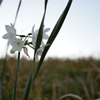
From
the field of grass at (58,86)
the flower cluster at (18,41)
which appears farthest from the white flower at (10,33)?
the field of grass at (58,86)

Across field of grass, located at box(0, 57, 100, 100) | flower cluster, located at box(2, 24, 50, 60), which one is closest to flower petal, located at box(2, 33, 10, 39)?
flower cluster, located at box(2, 24, 50, 60)

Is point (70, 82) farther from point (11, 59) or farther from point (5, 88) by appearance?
point (11, 59)

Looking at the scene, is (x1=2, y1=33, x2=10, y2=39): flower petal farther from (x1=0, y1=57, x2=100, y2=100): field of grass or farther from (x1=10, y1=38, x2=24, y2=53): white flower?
(x1=0, y1=57, x2=100, y2=100): field of grass

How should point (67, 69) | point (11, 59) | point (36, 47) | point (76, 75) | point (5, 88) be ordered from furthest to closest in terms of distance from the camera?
point (11, 59) < point (67, 69) < point (76, 75) < point (5, 88) < point (36, 47)

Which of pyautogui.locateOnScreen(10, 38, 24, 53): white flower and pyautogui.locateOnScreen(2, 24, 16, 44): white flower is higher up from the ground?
pyautogui.locateOnScreen(2, 24, 16, 44): white flower

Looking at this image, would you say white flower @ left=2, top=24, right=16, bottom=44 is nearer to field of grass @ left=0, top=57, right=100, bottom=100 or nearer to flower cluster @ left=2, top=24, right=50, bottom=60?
flower cluster @ left=2, top=24, right=50, bottom=60

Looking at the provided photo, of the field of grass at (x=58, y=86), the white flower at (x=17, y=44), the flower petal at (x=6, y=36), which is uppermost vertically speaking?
the flower petal at (x=6, y=36)

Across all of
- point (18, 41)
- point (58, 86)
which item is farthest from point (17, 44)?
point (58, 86)

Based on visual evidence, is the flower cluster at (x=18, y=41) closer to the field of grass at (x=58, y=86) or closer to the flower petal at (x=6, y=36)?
the flower petal at (x=6, y=36)

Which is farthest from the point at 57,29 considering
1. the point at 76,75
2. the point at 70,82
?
the point at 76,75

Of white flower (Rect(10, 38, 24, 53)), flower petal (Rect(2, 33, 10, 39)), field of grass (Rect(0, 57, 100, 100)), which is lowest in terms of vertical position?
field of grass (Rect(0, 57, 100, 100))

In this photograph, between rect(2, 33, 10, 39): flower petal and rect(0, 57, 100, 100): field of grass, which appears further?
rect(0, 57, 100, 100): field of grass
